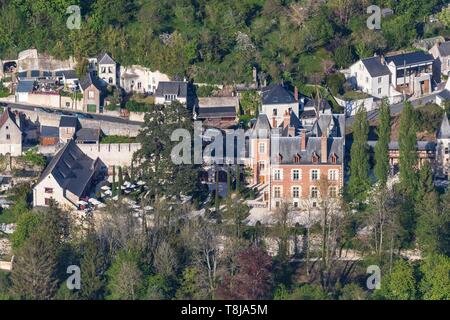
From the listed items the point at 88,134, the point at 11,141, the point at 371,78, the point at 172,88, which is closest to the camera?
the point at 11,141

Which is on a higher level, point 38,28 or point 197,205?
point 38,28

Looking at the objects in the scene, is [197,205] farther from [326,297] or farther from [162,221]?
[326,297]

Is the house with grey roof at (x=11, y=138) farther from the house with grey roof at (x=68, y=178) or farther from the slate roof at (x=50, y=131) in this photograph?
the house with grey roof at (x=68, y=178)

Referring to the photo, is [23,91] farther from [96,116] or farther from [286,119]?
[286,119]

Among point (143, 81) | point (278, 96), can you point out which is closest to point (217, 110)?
point (278, 96)

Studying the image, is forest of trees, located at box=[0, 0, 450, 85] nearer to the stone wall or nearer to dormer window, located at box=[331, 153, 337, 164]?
the stone wall

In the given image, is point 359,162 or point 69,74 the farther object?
point 69,74

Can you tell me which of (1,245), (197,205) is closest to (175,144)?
(197,205)
